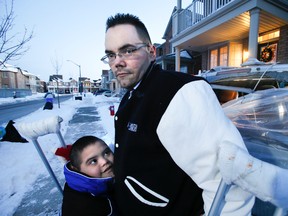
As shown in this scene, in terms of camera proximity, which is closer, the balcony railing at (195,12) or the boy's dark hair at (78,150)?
the boy's dark hair at (78,150)

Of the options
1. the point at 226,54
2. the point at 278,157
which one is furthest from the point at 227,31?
the point at 278,157

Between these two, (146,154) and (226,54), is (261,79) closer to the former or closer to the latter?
(146,154)

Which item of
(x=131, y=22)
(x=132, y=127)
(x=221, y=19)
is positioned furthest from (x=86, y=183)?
(x=221, y=19)

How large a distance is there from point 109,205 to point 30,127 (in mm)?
927

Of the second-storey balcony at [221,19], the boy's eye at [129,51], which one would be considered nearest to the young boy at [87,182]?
the boy's eye at [129,51]

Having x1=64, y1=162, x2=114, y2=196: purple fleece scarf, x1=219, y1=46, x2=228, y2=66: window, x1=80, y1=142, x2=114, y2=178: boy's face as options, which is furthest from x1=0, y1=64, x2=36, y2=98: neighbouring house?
x1=64, y1=162, x2=114, y2=196: purple fleece scarf

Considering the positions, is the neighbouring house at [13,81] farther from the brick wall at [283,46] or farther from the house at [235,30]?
the brick wall at [283,46]

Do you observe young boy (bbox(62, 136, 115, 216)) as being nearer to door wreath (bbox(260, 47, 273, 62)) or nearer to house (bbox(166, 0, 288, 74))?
house (bbox(166, 0, 288, 74))

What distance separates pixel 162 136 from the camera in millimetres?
922

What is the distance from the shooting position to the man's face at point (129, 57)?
52.1 inches

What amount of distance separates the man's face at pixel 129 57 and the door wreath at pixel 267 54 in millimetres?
8234

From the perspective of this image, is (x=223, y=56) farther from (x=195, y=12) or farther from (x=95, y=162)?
(x=95, y=162)

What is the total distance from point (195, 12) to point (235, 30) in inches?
84.4

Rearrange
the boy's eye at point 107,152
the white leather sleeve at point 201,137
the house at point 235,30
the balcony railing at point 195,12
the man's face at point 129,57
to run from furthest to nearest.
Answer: the balcony railing at point 195,12 → the house at point 235,30 → the boy's eye at point 107,152 → the man's face at point 129,57 → the white leather sleeve at point 201,137
